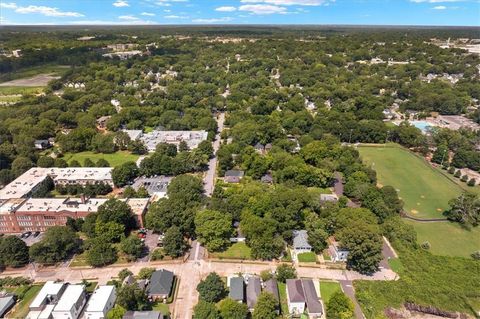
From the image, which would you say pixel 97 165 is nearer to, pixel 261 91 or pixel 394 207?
pixel 394 207

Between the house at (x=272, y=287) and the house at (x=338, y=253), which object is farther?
the house at (x=338, y=253)

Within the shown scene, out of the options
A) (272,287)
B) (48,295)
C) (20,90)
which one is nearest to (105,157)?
(48,295)

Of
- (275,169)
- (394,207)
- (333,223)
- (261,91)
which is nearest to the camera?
(333,223)

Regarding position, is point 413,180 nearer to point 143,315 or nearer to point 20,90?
point 143,315

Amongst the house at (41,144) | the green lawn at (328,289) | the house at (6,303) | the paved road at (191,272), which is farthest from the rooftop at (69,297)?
the house at (41,144)

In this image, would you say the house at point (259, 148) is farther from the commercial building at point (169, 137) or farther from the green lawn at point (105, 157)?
the green lawn at point (105, 157)

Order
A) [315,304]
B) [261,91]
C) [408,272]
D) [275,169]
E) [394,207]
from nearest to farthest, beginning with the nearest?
1. [315,304]
2. [408,272]
3. [394,207]
4. [275,169]
5. [261,91]

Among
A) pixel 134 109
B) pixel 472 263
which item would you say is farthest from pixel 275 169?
pixel 134 109
